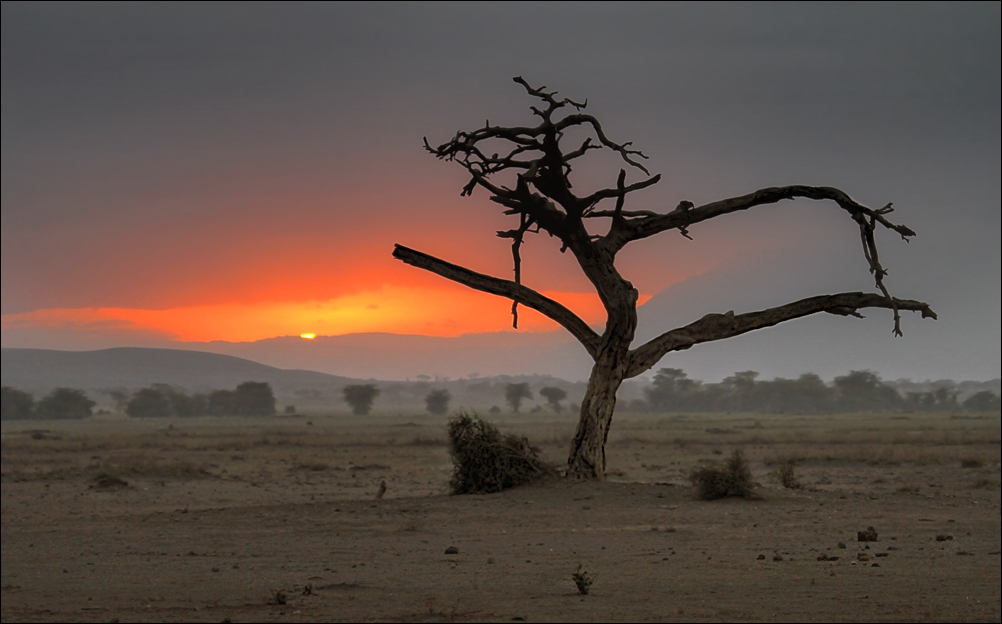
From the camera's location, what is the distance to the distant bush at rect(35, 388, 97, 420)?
111275 mm

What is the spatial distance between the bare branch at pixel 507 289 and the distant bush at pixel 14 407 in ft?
337

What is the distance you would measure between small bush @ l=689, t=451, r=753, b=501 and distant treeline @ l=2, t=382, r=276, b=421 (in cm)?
10786

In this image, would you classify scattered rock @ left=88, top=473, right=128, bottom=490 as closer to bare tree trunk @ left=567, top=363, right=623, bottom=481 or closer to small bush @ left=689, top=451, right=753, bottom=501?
bare tree trunk @ left=567, top=363, right=623, bottom=481

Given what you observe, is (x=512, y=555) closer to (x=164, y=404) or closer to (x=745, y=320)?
(x=745, y=320)

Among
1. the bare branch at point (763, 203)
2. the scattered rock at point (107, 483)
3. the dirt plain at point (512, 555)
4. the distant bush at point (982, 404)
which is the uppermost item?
the bare branch at point (763, 203)

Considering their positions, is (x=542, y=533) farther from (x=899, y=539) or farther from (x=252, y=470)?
(x=252, y=470)

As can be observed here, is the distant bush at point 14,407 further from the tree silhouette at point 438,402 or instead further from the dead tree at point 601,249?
the dead tree at point 601,249

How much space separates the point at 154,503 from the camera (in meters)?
22.8

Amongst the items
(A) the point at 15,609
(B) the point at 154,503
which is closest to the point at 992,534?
(A) the point at 15,609

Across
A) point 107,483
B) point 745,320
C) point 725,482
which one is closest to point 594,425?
point 725,482

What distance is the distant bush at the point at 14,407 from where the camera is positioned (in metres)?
108

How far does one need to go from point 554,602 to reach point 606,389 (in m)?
10.2

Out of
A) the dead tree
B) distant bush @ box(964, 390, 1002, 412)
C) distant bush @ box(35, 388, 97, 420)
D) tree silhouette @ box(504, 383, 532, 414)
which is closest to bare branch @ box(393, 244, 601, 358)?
the dead tree

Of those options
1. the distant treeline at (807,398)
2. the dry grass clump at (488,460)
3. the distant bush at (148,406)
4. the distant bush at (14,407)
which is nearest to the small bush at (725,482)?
the dry grass clump at (488,460)
